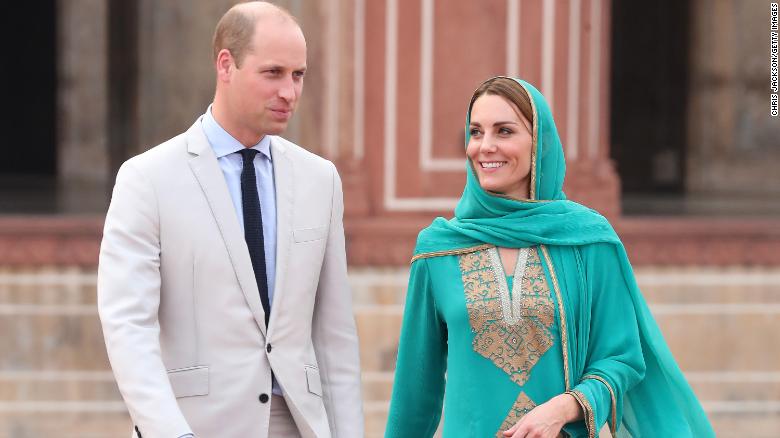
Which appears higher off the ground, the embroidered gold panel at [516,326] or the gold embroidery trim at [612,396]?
the embroidered gold panel at [516,326]

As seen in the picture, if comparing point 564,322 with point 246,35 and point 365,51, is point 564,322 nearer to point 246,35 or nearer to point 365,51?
point 246,35

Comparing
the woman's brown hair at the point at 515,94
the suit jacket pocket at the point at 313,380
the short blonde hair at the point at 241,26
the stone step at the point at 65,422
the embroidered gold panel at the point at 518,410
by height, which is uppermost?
the short blonde hair at the point at 241,26

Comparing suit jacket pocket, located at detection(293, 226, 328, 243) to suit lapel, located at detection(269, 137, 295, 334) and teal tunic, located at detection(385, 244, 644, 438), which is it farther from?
teal tunic, located at detection(385, 244, 644, 438)

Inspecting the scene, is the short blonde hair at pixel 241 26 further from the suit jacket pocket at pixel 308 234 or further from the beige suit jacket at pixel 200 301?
the suit jacket pocket at pixel 308 234

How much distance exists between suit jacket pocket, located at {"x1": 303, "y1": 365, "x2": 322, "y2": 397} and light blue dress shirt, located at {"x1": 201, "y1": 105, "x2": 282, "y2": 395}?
0.23 feet

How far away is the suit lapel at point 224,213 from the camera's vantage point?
9.46 ft

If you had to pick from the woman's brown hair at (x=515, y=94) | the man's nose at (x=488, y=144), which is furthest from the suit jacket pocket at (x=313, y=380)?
the woman's brown hair at (x=515, y=94)

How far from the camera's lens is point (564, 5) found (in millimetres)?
Answer: 7371

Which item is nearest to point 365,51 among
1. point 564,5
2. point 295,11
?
point 295,11

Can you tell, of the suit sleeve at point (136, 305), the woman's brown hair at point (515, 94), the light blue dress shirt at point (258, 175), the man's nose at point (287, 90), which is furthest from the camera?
the woman's brown hair at point (515, 94)

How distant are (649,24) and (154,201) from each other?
10704 mm

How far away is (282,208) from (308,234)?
A: 0.27 feet

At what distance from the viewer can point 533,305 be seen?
10.0 ft

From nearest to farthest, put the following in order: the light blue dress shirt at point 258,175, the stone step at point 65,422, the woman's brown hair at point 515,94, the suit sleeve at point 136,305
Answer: the suit sleeve at point 136,305 < the light blue dress shirt at point 258,175 < the woman's brown hair at point 515,94 < the stone step at point 65,422
